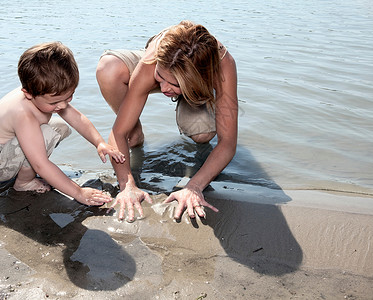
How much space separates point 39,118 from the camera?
2.80 meters

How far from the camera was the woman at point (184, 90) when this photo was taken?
2473 mm

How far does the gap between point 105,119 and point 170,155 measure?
44.1 inches

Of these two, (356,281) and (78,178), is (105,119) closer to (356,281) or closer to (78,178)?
(78,178)

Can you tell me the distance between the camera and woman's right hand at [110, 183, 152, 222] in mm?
2635

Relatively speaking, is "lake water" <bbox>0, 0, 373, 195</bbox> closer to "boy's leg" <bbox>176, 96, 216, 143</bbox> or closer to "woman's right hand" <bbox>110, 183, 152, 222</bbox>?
"boy's leg" <bbox>176, 96, 216, 143</bbox>

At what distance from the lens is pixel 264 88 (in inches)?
224

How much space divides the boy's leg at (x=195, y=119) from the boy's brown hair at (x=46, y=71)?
1138 millimetres

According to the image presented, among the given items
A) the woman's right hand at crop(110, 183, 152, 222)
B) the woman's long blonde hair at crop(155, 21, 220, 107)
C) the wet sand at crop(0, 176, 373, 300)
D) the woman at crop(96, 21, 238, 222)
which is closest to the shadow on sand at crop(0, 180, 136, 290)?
the wet sand at crop(0, 176, 373, 300)

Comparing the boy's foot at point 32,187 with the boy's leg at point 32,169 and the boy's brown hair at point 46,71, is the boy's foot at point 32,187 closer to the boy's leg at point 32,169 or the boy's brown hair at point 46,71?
the boy's leg at point 32,169

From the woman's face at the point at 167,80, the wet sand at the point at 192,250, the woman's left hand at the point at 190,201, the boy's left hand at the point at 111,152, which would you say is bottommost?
the wet sand at the point at 192,250

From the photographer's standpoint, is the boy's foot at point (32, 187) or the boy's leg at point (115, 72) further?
the boy's leg at point (115, 72)

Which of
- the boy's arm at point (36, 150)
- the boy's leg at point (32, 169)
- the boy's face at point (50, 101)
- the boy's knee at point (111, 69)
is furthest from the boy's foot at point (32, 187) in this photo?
the boy's knee at point (111, 69)

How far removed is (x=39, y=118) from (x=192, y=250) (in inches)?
51.9

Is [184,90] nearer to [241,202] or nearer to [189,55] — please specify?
[189,55]
